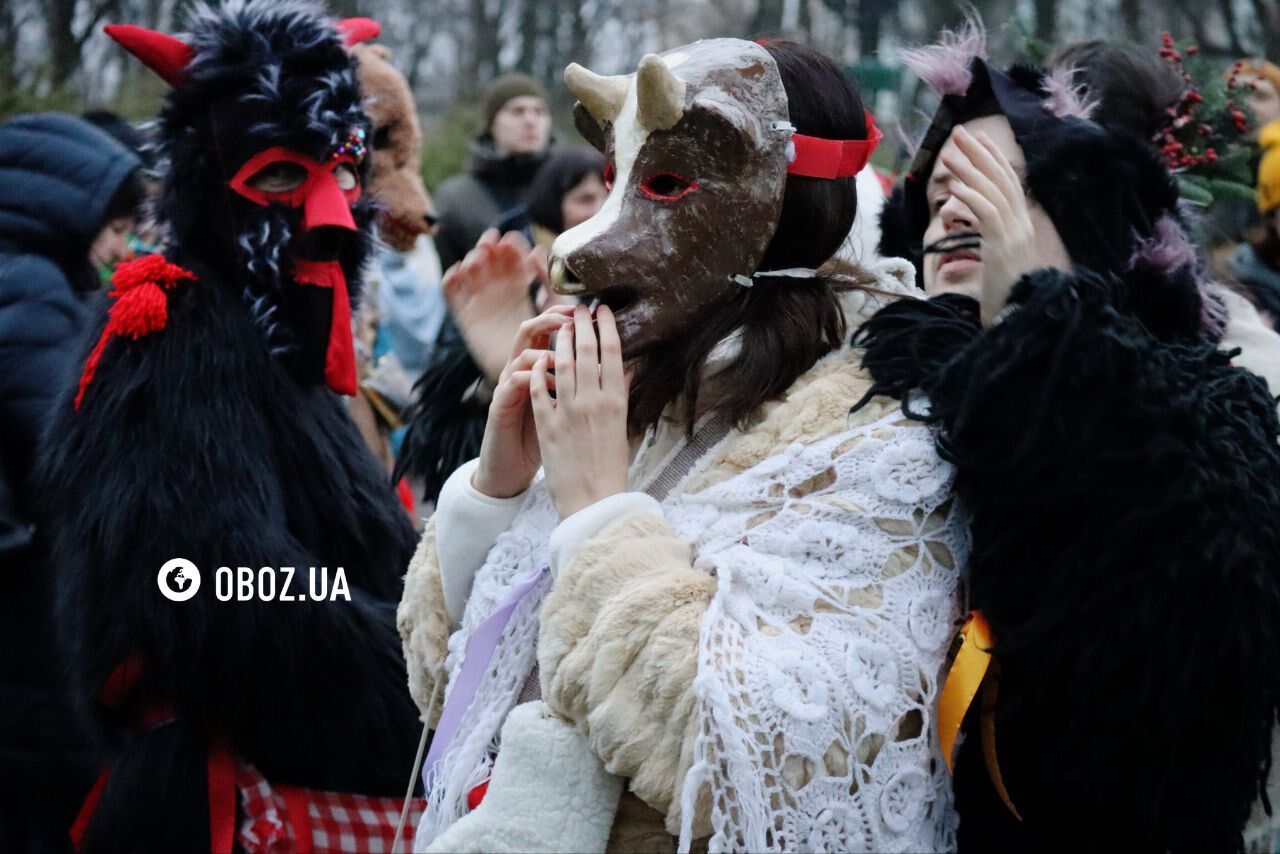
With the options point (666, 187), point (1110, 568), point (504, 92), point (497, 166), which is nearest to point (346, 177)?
point (666, 187)

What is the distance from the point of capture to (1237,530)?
185 cm

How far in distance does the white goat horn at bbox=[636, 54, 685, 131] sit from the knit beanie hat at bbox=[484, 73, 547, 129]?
4.93 metres

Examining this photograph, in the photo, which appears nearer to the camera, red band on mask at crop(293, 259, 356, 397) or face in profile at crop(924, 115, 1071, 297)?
face in profile at crop(924, 115, 1071, 297)

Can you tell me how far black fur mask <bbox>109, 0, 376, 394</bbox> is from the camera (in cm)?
333

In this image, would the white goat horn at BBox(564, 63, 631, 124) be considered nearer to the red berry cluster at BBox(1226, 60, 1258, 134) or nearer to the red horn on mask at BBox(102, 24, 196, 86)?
the red horn on mask at BBox(102, 24, 196, 86)

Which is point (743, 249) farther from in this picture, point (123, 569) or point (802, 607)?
point (123, 569)

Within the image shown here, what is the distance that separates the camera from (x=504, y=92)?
6910mm

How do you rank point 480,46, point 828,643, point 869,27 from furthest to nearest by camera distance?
point 480,46
point 869,27
point 828,643

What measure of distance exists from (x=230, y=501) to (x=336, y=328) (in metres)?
0.56

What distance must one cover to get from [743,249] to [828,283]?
16cm

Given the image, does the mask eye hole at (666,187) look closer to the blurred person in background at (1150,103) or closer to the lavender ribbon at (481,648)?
the lavender ribbon at (481,648)

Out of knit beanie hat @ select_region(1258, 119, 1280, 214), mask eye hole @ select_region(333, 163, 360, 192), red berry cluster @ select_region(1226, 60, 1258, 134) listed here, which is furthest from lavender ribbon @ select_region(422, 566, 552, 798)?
knit beanie hat @ select_region(1258, 119, 1280, 214)

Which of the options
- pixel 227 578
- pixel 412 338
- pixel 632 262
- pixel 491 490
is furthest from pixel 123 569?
pixel 412 338

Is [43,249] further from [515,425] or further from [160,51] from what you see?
[515,425]
